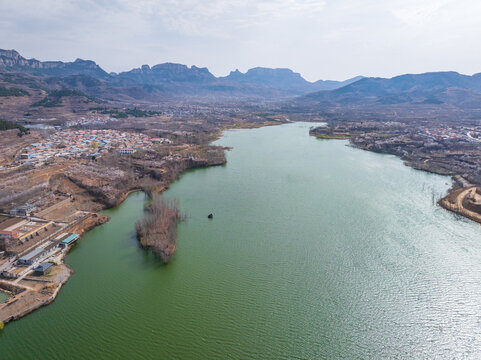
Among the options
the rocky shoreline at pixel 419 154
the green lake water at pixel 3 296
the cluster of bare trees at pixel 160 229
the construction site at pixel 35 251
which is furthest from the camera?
the rocky shoreline at pixel 419 154

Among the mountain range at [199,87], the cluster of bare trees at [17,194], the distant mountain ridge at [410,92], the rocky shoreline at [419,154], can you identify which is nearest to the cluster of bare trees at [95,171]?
the cluster of bare trees at [17,194]

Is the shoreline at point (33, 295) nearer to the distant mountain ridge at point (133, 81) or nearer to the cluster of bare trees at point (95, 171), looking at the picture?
the cluster of bare trees at point (95, 171)

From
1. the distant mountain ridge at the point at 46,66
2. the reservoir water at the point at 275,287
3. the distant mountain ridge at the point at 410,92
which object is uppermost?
the distant mountain ridge at the point at 46,66

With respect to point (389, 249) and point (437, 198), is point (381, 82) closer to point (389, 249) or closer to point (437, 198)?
point (437, 198)

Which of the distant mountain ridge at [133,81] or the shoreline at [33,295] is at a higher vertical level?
the distant mountain ridge at [133,81]

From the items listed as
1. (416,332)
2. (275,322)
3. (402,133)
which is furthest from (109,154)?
(402,133)

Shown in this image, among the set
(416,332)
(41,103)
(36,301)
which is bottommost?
(416,332)
